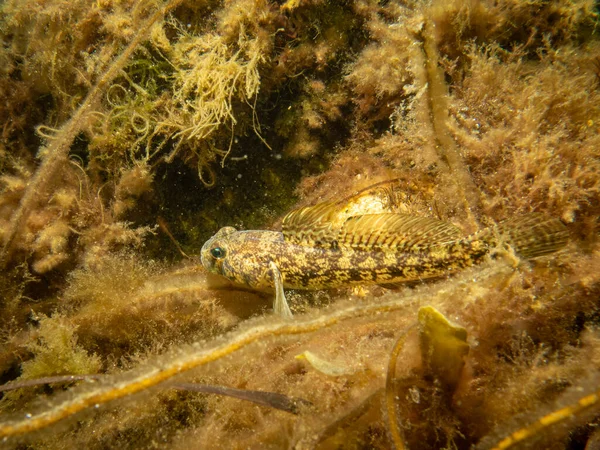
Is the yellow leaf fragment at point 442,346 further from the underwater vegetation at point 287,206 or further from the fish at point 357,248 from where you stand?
the fish at point 357,248

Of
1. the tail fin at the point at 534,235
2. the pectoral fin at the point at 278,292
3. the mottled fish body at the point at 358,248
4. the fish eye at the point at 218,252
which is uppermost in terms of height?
the tail fin at the point at 534,235

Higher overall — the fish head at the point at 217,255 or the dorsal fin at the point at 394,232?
the dorsal fin at the point at 394,232

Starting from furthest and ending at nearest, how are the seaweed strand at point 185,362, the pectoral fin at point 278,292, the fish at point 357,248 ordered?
the pectoral fin at point 278,292
the fish at point 357,248
the seaweed strand at point 185,362

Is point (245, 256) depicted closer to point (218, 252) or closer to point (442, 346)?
point (218, 252)

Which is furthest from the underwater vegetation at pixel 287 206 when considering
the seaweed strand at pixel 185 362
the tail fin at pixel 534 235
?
the tail fin at pixel 534 235

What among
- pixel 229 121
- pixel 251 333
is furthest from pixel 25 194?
pixel 251 333

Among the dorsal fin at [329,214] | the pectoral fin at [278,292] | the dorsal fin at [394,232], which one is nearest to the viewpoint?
the dorsal fin at [394,232]
